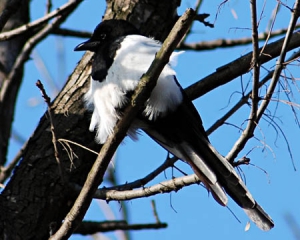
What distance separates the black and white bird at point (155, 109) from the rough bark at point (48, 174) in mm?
125

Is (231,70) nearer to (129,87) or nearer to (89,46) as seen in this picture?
(129,87)

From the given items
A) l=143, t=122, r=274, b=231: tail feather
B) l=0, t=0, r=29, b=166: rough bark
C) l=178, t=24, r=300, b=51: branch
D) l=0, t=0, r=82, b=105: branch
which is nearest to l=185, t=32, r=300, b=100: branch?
l=143, t=122, r=274, b=231: tail feather

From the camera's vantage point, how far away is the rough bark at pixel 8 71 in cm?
490

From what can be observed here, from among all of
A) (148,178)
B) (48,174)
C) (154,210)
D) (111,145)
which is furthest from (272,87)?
(48,174)

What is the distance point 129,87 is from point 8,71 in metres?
1.41

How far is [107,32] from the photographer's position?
4.60 metres

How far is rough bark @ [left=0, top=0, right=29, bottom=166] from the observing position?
16.1 feet

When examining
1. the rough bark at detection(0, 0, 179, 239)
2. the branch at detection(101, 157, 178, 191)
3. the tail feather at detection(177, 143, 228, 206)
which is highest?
the rough bark at detection(0, 0, 179, 239)

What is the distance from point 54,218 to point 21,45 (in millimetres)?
1586

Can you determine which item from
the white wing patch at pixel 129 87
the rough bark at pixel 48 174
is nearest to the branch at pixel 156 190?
the rough bark at pixel 48 174

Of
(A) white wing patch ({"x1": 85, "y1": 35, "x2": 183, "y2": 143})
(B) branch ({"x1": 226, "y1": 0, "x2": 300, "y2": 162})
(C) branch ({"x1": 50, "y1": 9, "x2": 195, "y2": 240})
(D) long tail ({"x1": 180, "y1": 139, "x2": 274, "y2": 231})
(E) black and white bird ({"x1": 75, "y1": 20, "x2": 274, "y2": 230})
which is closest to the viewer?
(B) branch ({"x1": 226, "y1": 0, "x2": 300, "y2": 162})

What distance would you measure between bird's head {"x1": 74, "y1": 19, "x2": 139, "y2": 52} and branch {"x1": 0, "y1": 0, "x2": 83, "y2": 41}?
229 mm

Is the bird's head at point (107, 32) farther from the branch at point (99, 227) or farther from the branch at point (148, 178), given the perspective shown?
the branch at point (99, 227)

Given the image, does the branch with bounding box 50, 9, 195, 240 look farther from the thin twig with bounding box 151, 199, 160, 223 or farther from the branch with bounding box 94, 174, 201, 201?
the thin twig with bounding box 151, 199, 160, 223
